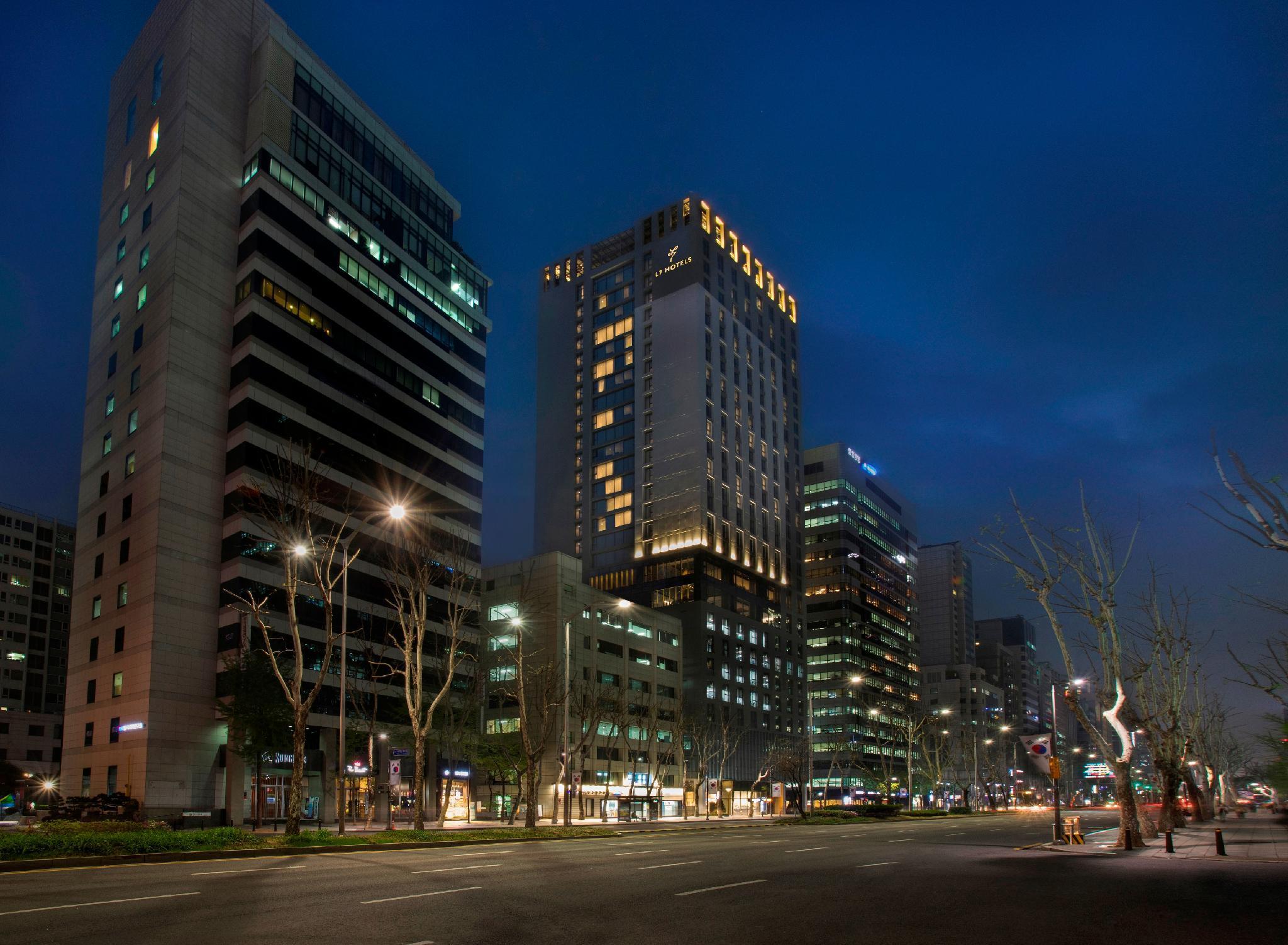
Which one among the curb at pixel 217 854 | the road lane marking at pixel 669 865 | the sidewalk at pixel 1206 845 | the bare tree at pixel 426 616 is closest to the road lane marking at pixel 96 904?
the curb at pixel 217 854

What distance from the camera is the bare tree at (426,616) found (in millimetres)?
42031

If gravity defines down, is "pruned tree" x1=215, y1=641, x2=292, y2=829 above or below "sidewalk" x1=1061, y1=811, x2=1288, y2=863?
above

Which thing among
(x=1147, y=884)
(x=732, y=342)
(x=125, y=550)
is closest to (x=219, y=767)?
(x=125, y=550)

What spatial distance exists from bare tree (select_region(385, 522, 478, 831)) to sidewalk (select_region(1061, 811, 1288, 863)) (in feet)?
83.6

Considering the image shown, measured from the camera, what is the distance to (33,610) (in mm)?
155250

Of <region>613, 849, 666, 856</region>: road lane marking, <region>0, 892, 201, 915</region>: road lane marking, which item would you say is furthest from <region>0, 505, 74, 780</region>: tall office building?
<region>0, 892, 201, 915</region>: road lane marking

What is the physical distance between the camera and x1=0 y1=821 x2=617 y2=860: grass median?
→ 24859 millimetres

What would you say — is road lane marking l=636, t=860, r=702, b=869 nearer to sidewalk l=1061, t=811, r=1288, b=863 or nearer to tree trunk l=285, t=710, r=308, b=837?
tree trunk l=285, t=710, r=308, b=837

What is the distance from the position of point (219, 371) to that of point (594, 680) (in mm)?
52818

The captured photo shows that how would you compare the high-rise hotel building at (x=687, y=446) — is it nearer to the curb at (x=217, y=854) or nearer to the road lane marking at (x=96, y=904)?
the curb at (x=217, y=854)

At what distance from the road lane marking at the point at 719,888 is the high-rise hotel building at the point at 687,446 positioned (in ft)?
391

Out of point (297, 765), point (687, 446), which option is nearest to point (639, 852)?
point (297, 765)

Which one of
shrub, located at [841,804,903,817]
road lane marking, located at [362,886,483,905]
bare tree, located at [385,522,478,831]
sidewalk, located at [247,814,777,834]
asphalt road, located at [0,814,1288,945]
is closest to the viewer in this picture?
asphalt road, located at [0,814,1288,945]

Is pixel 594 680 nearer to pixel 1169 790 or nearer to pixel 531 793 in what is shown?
pixel 531 793
